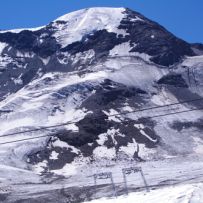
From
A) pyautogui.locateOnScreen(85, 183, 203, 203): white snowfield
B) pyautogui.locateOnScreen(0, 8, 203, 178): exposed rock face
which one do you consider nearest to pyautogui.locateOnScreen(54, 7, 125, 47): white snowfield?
pyautogui.locateOnScreen(0, 8, 203, 178): exposed rock face

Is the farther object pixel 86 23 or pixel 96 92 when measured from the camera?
pixel 86 23

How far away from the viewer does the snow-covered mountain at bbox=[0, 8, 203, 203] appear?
6116cm

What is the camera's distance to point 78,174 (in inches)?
2163

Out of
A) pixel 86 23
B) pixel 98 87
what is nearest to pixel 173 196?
pixel 98 87

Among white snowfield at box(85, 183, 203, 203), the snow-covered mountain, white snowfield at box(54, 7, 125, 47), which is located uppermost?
white snowfield at box(54, 7, 125, 47)

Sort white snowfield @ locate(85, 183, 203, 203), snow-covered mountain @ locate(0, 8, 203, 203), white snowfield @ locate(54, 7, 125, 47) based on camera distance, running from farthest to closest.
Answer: white snowfield @ locate(54, 7, 125, 47)
snow-covered mountain @ locate(0, 8, 203, 203)
white snowfield @ locate(85, 183, 203, 203)

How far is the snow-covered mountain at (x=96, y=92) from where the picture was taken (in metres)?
61.2

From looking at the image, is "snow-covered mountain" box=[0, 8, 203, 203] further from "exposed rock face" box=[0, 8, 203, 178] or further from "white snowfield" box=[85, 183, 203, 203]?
"white snowfield" box=[85, 183, 203, 203]

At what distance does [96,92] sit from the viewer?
79.0 m

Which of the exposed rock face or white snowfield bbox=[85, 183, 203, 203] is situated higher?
the exposed rock face

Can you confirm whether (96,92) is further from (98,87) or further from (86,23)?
(86,23)

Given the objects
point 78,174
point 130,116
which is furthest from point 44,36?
point 78,174

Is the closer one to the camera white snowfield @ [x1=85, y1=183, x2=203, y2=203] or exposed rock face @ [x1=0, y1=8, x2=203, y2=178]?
white snowfield @ [x1=85, y1=183, x2=203, y2=203]

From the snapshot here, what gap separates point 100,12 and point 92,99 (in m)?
49.2
